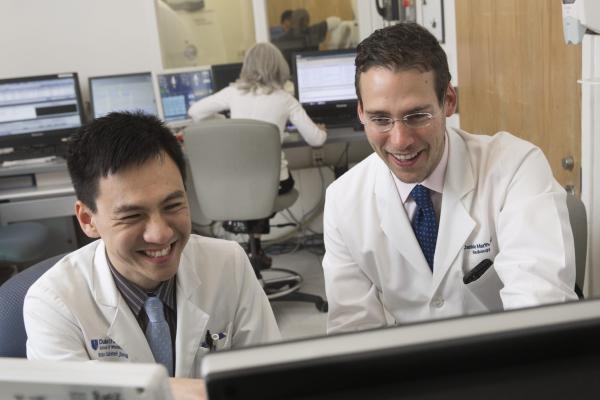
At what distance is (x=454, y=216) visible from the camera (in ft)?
4.65

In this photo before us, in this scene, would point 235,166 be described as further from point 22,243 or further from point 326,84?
point 326,84

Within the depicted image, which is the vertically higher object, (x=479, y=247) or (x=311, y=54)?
(x=311, y=54)

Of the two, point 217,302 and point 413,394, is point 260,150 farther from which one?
point 413,394

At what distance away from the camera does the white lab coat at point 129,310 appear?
3.88ft

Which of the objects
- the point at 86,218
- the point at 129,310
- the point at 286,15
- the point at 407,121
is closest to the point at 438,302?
the point at 407,121

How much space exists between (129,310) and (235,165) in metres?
1.77

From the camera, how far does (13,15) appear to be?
4.04 meters

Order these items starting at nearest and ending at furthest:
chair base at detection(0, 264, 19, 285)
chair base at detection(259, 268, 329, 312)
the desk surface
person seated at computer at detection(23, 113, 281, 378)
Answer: the desk surface → person seated at computer at detection(23, 113, 281, 378) → chair base at detection(259, 268, 329, 312) → chair base at detection(0, 264, 19, 285)

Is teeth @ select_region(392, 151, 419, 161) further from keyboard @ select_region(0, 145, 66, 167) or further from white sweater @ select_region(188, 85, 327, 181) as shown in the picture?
keyboard @ select_region(0, 145, 66, 167)

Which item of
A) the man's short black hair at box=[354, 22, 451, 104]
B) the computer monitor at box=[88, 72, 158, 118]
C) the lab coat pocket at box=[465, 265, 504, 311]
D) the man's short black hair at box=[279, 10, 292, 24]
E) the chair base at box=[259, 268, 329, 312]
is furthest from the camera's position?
the man's short black hair at box=[279, 10, 292, 24]

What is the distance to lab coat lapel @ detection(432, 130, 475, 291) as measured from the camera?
55.2 inches

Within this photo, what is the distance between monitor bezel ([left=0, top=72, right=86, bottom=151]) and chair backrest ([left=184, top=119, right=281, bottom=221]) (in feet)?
3.96

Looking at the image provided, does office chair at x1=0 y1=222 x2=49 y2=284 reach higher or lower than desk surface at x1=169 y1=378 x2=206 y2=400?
lower

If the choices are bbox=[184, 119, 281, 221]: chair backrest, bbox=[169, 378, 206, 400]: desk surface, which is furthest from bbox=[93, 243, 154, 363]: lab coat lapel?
bbox=[184, 119, 281, 221]: chair backrest
